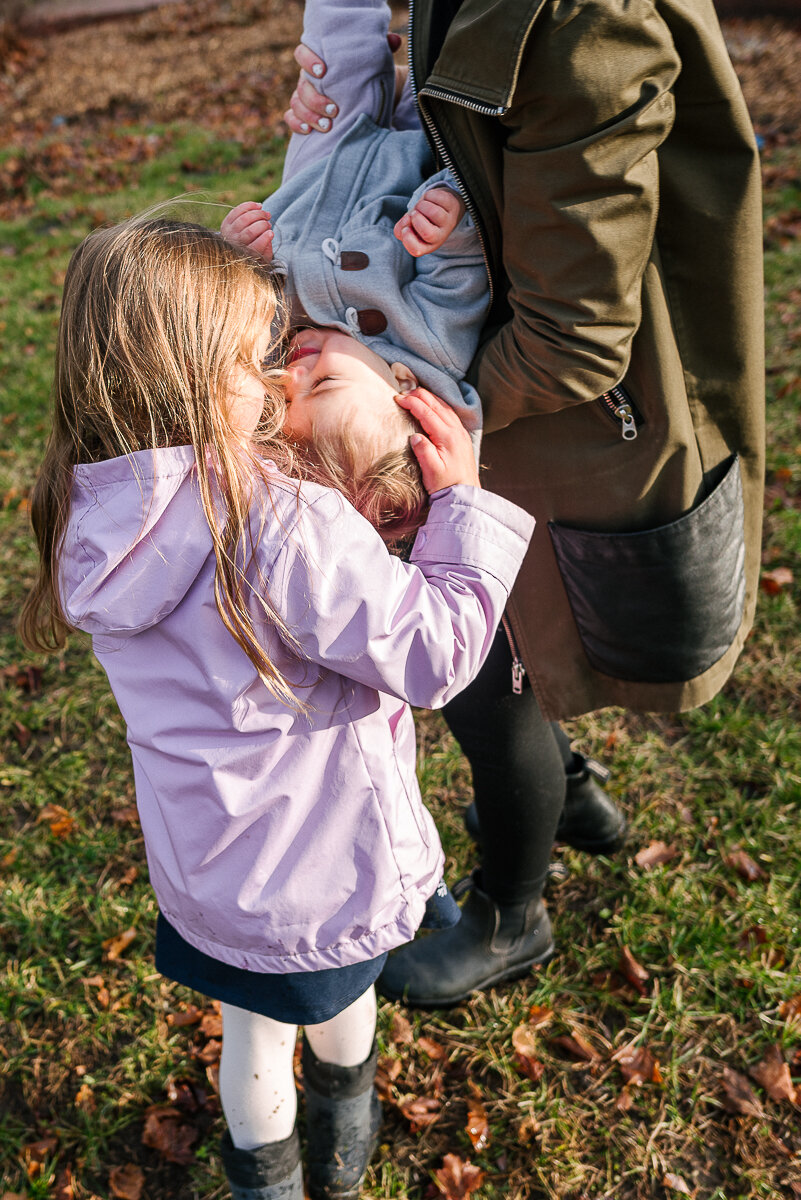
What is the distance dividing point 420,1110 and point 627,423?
174 centimetres

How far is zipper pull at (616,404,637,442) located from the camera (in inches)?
60.6

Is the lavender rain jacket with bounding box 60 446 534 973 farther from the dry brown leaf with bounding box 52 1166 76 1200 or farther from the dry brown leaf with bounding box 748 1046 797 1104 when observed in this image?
the dry brown leaf with bounding box 748 1046 797 1104

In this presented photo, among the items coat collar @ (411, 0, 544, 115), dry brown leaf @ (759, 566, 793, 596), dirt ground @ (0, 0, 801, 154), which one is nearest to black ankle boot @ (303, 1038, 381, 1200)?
coat collar @ (411, 0, 544, 115)

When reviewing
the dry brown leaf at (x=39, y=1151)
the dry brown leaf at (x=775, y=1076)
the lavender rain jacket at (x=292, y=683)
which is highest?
A: the lavender rain jacket at (x=292, y=683)

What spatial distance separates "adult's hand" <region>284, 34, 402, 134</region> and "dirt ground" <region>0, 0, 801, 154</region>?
718cm

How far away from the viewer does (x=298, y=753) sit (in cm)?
141

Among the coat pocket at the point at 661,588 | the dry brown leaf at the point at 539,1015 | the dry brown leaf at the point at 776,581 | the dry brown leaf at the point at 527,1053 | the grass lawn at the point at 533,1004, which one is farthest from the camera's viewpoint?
the dry brown leaf at the point at 776,581

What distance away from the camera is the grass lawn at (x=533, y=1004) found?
82.8 inches

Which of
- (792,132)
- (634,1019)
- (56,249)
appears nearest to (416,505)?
(634,1019)

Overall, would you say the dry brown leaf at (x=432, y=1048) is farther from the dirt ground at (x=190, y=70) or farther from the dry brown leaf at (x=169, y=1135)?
the dirt ground at (x=190, y=70)

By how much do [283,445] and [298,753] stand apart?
0.50 m

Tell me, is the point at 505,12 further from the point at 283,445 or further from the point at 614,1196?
the point at 614,1196

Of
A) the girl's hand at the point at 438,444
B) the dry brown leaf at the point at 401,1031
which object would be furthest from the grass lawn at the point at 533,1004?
the girl's hand at the point at 438,444

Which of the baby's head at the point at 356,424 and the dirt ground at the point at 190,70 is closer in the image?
the baby's head at the point at 356,424
